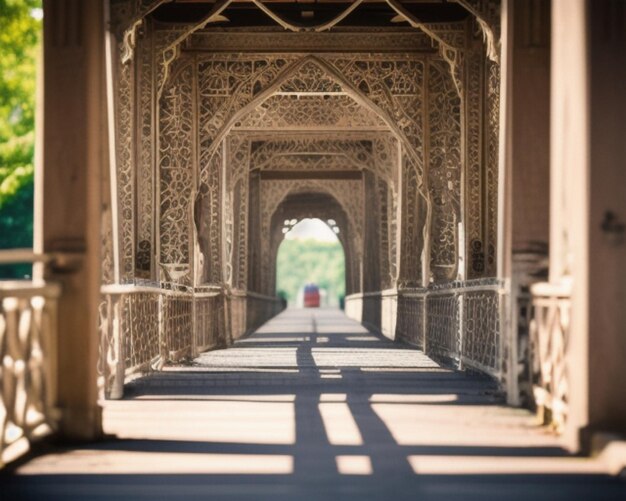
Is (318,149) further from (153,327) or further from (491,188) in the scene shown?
(153,327)

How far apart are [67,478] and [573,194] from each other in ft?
7.88

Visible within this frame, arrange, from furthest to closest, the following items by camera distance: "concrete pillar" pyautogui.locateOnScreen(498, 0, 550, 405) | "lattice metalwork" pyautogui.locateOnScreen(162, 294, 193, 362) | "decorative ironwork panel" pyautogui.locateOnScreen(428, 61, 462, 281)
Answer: "decorative ironwork panel" pyautogui.locateOnScreen(428, 61, 462, 281)
"lattice metalwork" pyautogui.locateOnScreen(162, 294, 193, 362)
"concrete pillar" pyautogui.locateOnScreen(498, 0, 550, 405)

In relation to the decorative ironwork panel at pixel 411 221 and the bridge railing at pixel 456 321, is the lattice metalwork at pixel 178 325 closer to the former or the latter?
the bridge railing at pixel 456 321

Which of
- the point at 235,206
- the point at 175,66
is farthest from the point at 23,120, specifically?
the point at 175,66

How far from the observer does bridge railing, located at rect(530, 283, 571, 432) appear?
194 inches

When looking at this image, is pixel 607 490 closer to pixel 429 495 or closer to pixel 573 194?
pixel 429 495

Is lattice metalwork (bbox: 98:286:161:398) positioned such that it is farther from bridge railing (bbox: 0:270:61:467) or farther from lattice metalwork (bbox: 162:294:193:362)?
bridge railing (bbox: 0:270:61:467)

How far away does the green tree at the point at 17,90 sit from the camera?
74.6 feet

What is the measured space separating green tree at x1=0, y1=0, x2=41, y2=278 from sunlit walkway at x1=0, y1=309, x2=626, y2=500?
16.8 meters

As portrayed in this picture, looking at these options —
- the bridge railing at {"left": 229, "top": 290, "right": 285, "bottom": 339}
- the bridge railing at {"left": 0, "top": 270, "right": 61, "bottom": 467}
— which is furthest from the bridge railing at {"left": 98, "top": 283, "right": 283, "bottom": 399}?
the bridge railing at {"left": 0, "top": 270, "right": 61, "bottom": 467}

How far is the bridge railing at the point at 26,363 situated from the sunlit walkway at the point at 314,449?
0.16m

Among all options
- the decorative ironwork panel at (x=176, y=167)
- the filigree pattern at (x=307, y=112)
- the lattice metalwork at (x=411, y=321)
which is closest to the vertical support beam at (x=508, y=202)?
the decorative ironwork panel at (x=176, y=167)

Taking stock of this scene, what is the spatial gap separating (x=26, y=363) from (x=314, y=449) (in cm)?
129

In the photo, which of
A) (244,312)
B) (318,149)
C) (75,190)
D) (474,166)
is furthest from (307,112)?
(75,190)
